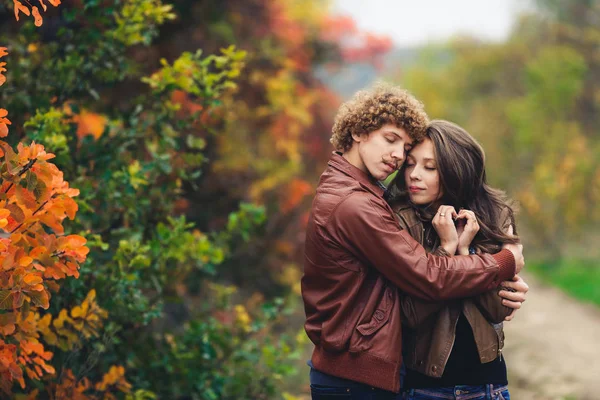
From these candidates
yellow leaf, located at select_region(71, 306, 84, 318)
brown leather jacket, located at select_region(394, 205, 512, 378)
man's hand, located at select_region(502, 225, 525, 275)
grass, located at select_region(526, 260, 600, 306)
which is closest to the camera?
brown leather jacket, located at select_region(394, 205, 512, 378)

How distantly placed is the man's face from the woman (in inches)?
5.1

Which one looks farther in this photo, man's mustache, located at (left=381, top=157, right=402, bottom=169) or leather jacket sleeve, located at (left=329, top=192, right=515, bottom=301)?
man's mustache, located at (left=381, top=157, right=402, bottom=169)

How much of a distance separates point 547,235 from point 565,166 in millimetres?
1443

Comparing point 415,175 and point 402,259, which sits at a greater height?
point 415,175

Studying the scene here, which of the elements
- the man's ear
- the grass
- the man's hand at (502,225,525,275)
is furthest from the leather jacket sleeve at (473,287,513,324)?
the grass

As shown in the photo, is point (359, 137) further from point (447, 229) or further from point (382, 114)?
point (447, 229)

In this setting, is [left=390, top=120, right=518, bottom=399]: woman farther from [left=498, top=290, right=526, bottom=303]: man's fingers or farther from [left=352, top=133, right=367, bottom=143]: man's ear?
[left=352, top=133, right=367, bottom=143]: man's ear

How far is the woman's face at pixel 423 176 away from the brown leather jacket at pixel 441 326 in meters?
0.14

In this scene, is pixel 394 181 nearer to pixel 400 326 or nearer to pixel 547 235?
pixel 400 326

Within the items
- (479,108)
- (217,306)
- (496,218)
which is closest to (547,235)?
(479,108)

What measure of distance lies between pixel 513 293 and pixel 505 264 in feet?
0.46

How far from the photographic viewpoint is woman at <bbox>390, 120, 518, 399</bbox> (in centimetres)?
308

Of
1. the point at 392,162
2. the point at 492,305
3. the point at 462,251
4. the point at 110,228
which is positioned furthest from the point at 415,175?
the point at 110,228

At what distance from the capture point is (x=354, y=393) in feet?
10.0
